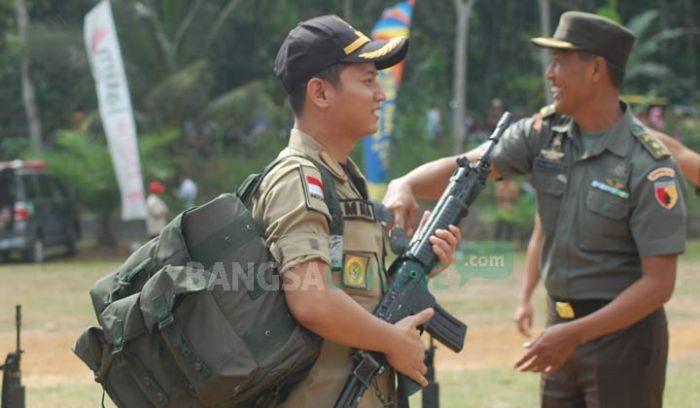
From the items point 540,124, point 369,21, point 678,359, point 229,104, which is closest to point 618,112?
point 540,124

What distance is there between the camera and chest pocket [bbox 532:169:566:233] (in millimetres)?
4414

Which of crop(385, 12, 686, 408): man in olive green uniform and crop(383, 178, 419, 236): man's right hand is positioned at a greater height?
crop(383, 178, 419, 236): man's right hand

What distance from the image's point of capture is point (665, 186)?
4.12 meters

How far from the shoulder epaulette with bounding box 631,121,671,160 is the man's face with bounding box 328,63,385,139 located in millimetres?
1431

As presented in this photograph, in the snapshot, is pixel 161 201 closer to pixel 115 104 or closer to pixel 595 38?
pixel 115 104

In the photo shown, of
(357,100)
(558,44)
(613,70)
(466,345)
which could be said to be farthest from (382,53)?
(466,345)

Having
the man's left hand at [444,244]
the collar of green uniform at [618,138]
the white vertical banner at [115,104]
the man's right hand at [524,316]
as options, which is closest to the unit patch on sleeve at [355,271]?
the man's left hand at [444,244]

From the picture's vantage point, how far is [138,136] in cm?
2325

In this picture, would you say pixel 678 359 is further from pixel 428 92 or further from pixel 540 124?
pixel 428 92

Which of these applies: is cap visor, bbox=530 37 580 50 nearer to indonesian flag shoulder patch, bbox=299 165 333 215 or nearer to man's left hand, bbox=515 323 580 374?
man's left hand, bbox=515 323 580 374

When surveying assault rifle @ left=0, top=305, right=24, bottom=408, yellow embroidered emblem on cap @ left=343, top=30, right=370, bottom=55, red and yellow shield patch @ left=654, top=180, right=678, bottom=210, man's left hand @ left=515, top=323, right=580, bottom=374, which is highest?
yellow embroidered emblem on cap @ left=343, top=30, right=370, bottom=55

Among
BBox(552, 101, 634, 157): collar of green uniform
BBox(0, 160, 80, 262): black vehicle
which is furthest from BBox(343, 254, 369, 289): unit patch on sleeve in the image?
BBox(0, 160, 80, 262): black vehicle

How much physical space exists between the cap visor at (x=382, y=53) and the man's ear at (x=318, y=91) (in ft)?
0.30

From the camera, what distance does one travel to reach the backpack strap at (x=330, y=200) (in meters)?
3.00
